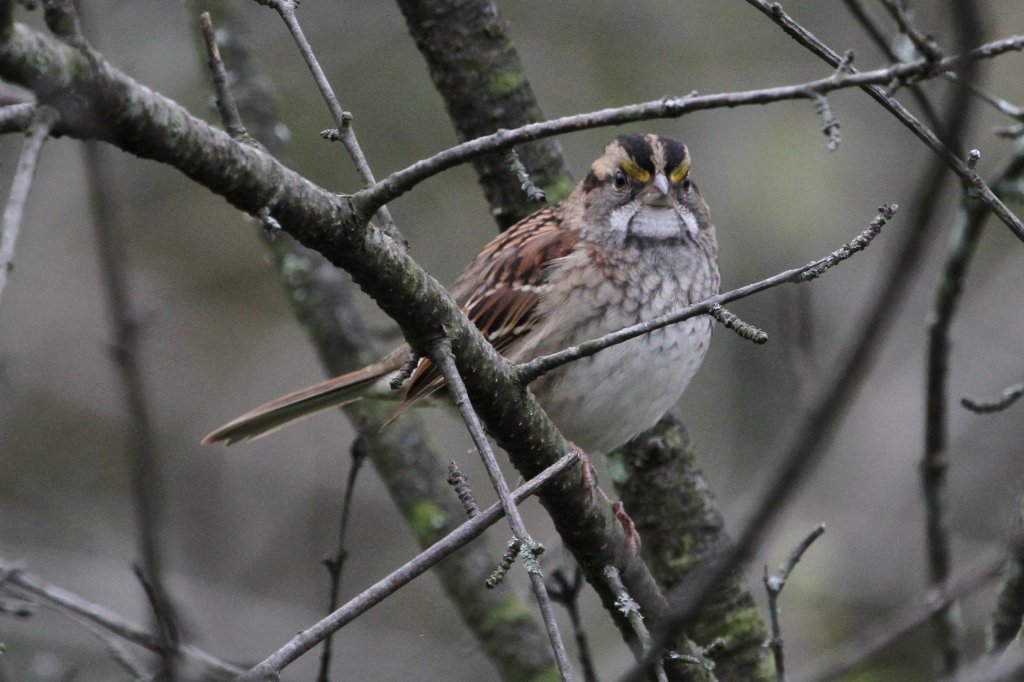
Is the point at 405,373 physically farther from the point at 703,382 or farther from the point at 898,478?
the point at 703,382

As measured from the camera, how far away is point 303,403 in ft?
14.6

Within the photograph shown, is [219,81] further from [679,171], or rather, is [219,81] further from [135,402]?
[679,171]

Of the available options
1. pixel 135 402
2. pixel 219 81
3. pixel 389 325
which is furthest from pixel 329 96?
pixel 389 325

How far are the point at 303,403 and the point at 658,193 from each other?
1.40 metres

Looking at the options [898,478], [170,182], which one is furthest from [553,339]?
[170,182]

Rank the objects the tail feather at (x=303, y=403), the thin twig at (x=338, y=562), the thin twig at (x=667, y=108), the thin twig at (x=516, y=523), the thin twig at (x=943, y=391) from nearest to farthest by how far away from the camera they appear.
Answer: the thin twig at (x=667, y=108), the thin twig at (x=516, y=523), the thin twig at (x=338, y=562), the thin twig at (x=943, y=391), the tail feather at (x=303, y=403)

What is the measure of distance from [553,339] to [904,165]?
450 centimetres

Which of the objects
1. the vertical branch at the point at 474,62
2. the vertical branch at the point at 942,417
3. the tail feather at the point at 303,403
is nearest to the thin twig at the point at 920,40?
the vertical branch at the point at 942,417

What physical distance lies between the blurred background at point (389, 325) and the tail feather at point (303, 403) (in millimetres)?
1485

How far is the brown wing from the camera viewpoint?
13.6ft

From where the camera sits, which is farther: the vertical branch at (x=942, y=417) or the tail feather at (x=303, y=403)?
the tail feather at (x=303, y=403)

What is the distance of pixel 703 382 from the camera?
7.85 m

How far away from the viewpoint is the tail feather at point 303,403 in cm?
440

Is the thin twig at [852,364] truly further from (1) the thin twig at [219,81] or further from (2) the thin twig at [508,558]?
(1) the thin twig at [219,81]
